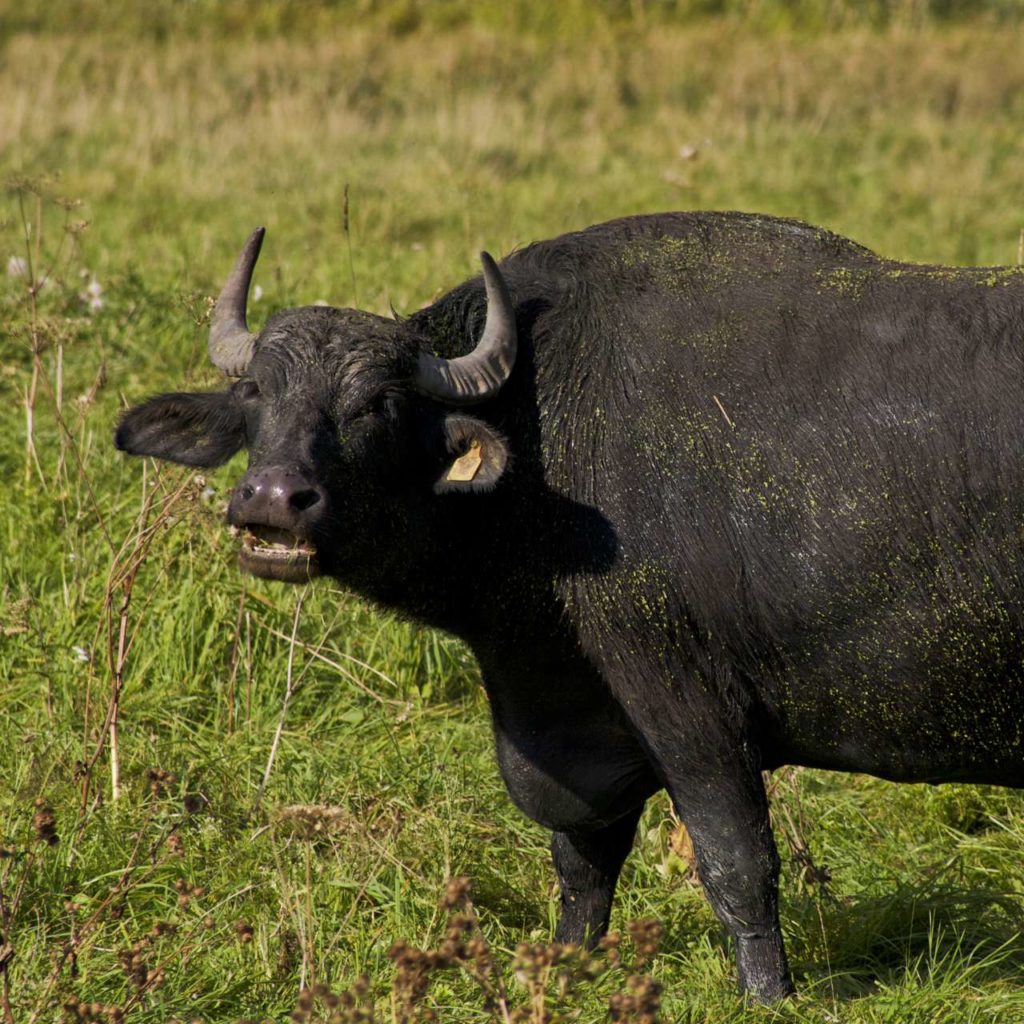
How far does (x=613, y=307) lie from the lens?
5105 millimetres

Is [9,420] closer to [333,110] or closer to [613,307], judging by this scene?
[613,307]

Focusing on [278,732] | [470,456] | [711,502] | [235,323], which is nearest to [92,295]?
[235,323]

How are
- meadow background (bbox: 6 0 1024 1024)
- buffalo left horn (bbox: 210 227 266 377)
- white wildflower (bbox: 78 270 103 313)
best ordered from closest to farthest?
meadow background (bbox: 6 0 1024 1024) → buffalo left horn (bbox: 210 227 266 377) → white wildflower (bbox: 78 270 103 313)

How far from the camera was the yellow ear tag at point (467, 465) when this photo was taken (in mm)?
4867

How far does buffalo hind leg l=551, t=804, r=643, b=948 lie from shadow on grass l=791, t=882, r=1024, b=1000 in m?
0.63

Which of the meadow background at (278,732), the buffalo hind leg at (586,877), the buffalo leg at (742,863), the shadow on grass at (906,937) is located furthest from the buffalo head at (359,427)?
the shadow on grass at (906,937)

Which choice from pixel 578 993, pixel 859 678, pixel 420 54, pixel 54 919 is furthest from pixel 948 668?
pixel 420 54

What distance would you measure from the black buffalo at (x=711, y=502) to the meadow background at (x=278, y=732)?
652 mm

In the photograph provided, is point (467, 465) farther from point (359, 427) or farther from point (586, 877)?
point (586, 877)

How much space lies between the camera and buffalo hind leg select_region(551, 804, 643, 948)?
5547 millimetres

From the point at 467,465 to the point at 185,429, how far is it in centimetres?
106

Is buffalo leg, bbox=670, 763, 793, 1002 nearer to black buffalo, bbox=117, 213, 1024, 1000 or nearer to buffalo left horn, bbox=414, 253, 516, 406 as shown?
black buffalo, bbox=117, 213, 1024, 1000

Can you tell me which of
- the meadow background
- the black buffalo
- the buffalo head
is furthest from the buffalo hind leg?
the buffalo head

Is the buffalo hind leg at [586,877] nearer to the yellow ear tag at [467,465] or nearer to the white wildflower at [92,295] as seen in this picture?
the yellow ear tag at [467,465]
